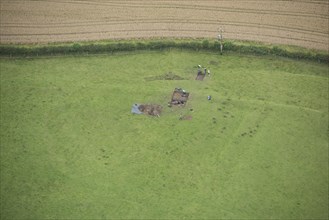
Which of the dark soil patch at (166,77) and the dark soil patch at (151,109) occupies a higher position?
the dark soil patch at (166,77)

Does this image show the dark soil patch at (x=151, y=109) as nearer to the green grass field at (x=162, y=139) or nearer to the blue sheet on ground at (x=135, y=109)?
the blue sheet on ground at (x=135, y=109)

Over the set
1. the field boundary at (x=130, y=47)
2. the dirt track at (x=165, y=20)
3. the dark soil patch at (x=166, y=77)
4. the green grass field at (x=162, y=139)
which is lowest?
the green grass field at (x=162, y=139)

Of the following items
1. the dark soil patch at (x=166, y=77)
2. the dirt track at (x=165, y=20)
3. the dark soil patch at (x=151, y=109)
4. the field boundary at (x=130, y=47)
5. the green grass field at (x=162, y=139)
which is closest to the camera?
the green grass field at (x=162, y=139)

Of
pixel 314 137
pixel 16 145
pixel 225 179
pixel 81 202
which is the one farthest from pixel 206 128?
pixel 16 145

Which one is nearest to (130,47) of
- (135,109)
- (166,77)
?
(166,77)

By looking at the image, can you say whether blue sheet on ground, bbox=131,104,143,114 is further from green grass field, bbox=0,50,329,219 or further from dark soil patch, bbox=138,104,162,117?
green grass field, bbox=0,50,329,219

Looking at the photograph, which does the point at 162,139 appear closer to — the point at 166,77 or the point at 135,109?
the point at 135,109

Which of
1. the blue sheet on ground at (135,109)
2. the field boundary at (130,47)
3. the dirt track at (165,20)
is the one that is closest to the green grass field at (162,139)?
the blue sheet on ground at (135,109)
